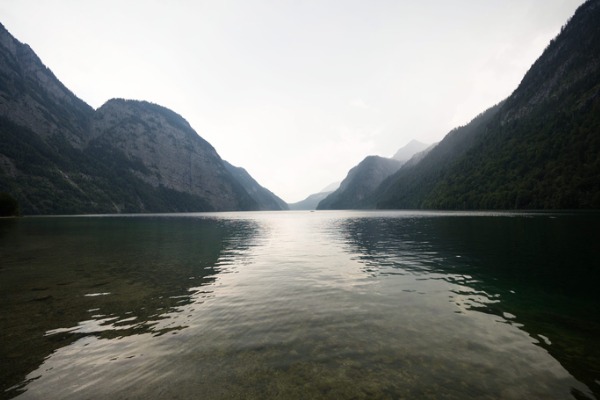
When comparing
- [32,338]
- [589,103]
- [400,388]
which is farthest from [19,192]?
[589,103]

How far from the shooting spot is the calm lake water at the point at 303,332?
870 centimetres

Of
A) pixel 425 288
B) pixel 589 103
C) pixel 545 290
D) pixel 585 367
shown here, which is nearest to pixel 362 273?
pixel 425 288

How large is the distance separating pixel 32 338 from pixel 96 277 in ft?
43.0

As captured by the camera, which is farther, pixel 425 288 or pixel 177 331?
pixel 425 288

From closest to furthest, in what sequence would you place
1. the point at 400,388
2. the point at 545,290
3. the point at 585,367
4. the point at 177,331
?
the point at 400,388 < the point at 585,367 < the point at 177,331 < the point at 545,290

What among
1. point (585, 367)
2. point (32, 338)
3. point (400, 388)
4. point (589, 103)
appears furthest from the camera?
point (589, 103)

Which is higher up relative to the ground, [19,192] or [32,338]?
[19,192]

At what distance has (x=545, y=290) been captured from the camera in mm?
19188

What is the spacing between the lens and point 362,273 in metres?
25.4

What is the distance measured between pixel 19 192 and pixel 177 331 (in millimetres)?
265494

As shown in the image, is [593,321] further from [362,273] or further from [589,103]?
[589,103]

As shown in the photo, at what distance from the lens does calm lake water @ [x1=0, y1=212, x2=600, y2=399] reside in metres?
8.70

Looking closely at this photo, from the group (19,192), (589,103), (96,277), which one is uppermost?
(589,103)

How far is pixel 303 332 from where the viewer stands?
1292 centimetres
